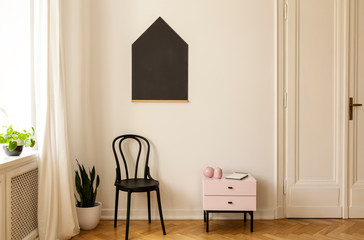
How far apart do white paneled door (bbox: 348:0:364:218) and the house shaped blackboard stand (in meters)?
1.68

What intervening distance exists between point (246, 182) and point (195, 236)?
64 cm

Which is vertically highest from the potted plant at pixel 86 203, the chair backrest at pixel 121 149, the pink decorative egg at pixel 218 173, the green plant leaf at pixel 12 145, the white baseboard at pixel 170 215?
the green plant leaf at pixel 12 145

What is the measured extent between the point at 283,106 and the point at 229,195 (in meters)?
1.08

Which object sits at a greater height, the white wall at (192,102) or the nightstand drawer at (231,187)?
the white wall at (192,102)

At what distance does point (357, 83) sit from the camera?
11.6ft

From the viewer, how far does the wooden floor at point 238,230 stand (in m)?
3.00

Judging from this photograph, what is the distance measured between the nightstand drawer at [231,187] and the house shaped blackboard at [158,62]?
934 millimetres

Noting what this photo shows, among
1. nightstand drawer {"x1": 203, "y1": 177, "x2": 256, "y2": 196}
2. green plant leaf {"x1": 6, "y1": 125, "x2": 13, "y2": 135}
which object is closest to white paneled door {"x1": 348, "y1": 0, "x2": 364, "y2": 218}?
nightstand drawer {"x1": 203, "y1": 177, "x2": 256, "y2": 196}

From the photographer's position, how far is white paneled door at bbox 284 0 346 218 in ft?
11.5

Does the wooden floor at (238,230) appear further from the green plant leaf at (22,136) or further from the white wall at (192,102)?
the green plant leaf at (22,136)

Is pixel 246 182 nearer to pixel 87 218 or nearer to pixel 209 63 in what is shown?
pixel 209 63

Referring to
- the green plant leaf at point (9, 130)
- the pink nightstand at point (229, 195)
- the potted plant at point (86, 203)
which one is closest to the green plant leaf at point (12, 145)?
the green plant leaf at point (9, 130)

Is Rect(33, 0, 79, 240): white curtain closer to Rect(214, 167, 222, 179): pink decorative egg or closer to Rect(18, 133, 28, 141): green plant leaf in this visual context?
Rect(18, 133, 28, 141): green plant leaf

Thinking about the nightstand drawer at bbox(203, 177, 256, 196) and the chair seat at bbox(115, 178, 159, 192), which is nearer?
the chair seat at bbox(115, 178, 159, 192)
